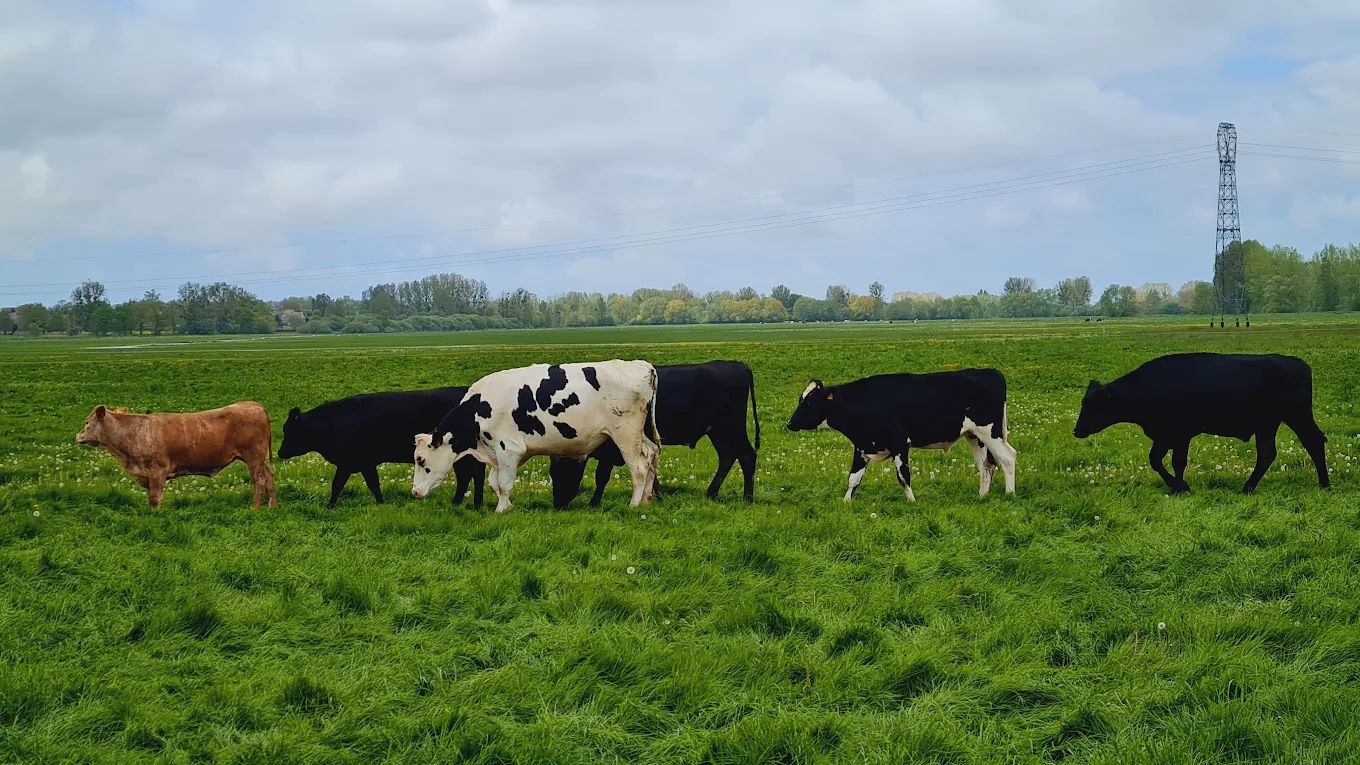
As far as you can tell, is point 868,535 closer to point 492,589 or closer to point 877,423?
point 877,423

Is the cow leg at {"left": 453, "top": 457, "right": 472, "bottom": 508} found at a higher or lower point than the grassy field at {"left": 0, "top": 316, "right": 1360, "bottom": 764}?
higher

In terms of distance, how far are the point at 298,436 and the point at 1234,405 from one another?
1329 cm

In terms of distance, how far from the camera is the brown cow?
1334 centimetres

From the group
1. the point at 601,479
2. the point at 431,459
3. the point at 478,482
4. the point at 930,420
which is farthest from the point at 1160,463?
the point at 431,459

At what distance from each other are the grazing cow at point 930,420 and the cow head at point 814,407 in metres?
0.33

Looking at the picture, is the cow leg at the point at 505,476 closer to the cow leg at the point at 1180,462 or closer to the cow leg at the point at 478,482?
the cow leg at the point at 478,482

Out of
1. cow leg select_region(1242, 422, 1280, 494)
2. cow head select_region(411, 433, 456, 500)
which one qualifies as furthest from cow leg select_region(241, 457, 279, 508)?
cow leg select_region(1242, 422, 1280, 494)

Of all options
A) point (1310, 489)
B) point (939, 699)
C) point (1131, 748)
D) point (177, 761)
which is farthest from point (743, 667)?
point (1310, 489)

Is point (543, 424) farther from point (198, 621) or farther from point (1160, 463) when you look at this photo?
point (1160, 463)

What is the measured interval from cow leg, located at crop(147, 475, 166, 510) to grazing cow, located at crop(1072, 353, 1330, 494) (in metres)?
13.7

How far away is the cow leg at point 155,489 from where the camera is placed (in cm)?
1336

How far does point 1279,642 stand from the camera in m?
7.56

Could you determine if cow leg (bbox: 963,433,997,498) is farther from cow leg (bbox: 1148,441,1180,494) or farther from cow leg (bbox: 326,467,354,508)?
cow leg (bbox: 326,467,354,508)

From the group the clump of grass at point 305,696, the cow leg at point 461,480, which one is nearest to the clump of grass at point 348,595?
the clump of grass at point 305,696
